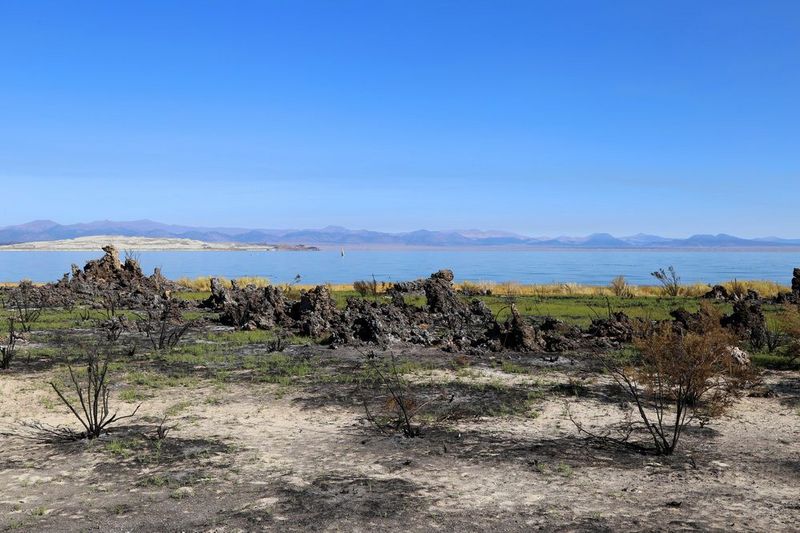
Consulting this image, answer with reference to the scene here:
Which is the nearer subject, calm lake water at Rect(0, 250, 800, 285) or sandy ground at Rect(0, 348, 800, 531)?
sandy ground at Rect(0, 348, 800, 531)

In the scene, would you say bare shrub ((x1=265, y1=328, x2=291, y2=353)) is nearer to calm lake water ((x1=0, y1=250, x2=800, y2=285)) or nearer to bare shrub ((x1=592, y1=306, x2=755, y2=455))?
bare shrub ((x1=592, y1=306, x2=755, y2=455))

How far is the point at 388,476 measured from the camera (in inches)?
331

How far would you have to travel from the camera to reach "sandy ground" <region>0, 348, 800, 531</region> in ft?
22.8

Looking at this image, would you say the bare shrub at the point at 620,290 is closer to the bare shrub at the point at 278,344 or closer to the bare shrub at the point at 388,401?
the bare shrub at the point at 278,344

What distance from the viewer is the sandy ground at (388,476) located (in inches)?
274

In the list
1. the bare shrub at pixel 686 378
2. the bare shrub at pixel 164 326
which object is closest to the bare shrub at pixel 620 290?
the bare shrub at pixel 164 326

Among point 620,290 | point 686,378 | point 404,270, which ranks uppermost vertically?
A: point 686,378

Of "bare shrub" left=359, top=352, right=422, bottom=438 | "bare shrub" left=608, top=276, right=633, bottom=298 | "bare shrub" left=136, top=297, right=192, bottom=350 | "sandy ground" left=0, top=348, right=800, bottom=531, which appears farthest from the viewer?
"bare shrub" left=608, top=276, right=633, bottom=298

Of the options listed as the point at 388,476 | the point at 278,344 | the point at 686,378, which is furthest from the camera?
the point at 278,344

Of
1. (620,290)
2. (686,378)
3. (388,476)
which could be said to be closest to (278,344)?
(388,476)

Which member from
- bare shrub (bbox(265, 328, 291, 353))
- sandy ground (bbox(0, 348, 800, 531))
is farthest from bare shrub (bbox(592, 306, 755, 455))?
bare shrub (bbox(265, 328, 291, 353))

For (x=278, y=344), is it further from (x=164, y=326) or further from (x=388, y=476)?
(x=388, y=476)

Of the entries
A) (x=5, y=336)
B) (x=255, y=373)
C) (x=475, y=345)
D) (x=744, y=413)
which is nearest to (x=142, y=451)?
(x=255, y=373)

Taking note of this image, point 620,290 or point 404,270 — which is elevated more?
point 620,290
